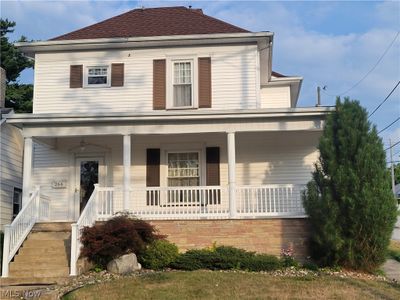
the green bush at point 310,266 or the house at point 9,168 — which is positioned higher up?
the house at point 9,168

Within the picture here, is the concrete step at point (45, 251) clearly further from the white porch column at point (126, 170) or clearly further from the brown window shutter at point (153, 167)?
the brown window shutter at point (153, 167)

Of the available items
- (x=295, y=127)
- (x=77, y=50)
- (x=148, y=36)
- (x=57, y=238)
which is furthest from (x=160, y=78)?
(x=57, y=238)

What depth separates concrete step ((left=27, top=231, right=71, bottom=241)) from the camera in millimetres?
13219

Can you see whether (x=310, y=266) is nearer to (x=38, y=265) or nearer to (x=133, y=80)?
(x=38, y=265)

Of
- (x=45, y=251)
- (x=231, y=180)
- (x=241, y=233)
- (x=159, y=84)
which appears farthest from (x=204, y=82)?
(x=45, y=251)

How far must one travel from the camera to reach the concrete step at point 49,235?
43.4ft

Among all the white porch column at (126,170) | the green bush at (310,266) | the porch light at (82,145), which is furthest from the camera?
the porch light at (82,145)

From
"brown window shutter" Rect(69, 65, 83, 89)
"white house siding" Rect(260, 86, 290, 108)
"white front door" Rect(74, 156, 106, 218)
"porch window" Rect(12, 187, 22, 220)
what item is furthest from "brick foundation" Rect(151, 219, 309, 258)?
"white house siding" Rect(260, 86, 290, 108)

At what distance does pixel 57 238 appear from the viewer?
13156 mm

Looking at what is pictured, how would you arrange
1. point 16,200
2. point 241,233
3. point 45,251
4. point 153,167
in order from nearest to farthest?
point 45,251 < point 241,233 < point 153,167 < point 16,200

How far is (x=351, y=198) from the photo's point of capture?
12.1m

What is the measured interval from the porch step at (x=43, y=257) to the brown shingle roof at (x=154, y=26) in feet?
23.6

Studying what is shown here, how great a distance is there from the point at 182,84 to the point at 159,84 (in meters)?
0.73

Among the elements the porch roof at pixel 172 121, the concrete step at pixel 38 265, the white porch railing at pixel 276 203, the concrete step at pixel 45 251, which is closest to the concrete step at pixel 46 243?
the concrete step at pixel 45 251
